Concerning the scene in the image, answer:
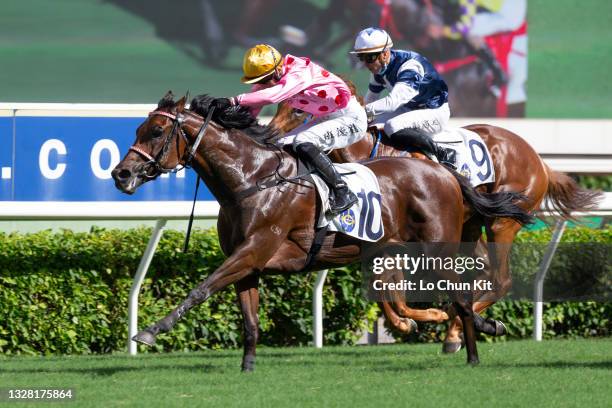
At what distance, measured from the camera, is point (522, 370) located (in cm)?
553

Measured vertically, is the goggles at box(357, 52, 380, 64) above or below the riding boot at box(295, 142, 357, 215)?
above

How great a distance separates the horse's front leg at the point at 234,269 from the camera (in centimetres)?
541

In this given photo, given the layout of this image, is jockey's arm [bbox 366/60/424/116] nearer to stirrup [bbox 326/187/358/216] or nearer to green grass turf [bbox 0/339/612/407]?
stirrup [bbox 326/187/358/216]

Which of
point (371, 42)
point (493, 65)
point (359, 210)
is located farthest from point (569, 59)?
point (359, 210)

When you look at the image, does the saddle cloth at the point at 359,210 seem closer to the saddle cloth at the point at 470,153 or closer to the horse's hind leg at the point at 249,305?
the horse's hind leg at the point at 249,305

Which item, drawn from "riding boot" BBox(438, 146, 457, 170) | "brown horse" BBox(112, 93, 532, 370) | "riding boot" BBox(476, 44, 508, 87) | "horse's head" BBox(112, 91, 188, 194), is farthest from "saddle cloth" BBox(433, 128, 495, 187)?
"riding boot" BBox(476, 44, 508, 87)

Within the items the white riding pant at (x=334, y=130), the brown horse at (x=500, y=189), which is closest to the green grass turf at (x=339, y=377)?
the brown horse at (x=500, y=189)

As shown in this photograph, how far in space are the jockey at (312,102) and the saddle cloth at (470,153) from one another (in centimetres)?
86

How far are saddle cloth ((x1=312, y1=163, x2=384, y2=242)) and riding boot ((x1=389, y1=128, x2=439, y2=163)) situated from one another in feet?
2.99

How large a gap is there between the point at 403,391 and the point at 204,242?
2535 millimetres

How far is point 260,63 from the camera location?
18.9 feet

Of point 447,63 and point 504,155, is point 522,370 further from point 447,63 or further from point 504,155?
point 447,63

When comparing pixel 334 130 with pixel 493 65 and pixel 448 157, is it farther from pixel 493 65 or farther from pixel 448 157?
pixel 493 65

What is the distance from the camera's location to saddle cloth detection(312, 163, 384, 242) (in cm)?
581
